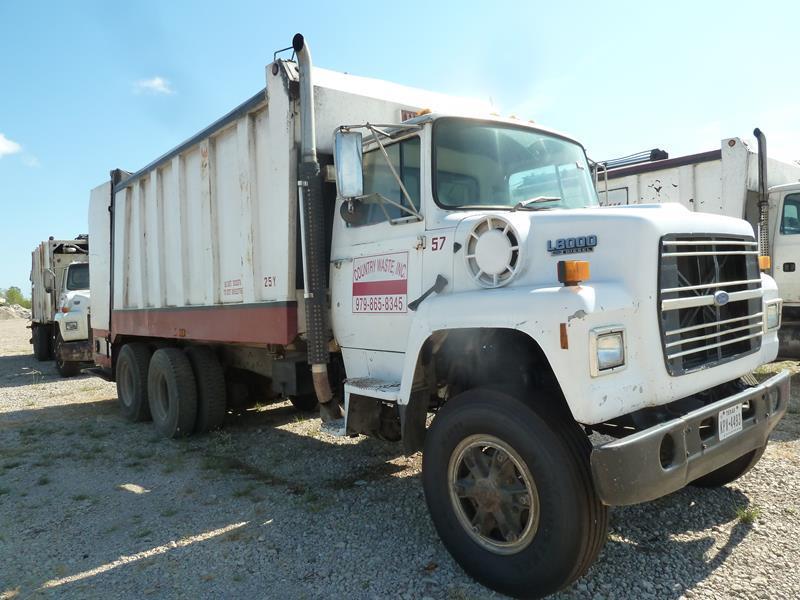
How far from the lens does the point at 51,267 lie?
15.2 metres

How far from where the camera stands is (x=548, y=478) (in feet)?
9.18

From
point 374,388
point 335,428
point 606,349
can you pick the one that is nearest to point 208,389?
point 335,428

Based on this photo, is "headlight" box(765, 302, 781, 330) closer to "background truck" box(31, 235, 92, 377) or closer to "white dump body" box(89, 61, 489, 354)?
"white dump body" box(89, 61, 489, 354)

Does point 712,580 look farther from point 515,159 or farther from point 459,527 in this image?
point 515,159

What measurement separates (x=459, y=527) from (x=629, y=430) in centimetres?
113

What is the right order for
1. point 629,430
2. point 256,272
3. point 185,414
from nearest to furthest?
1. point 629,430
2. point 256,272
3. point 185,414

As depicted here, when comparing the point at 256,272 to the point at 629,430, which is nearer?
the point at 629,430

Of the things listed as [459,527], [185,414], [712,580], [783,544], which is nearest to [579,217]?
[459,527]

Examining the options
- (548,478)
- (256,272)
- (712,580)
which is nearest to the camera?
(548,478)

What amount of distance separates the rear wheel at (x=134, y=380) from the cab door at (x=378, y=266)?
427 cm

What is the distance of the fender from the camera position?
105 inches

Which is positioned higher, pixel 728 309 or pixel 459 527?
pixel 728 309

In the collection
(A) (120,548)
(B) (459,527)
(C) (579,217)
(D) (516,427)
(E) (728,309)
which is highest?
(C) (579,217)

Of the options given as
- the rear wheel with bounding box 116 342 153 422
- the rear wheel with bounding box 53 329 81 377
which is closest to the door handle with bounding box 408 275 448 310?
the rear wheel with bounding box 116 342 153 422
